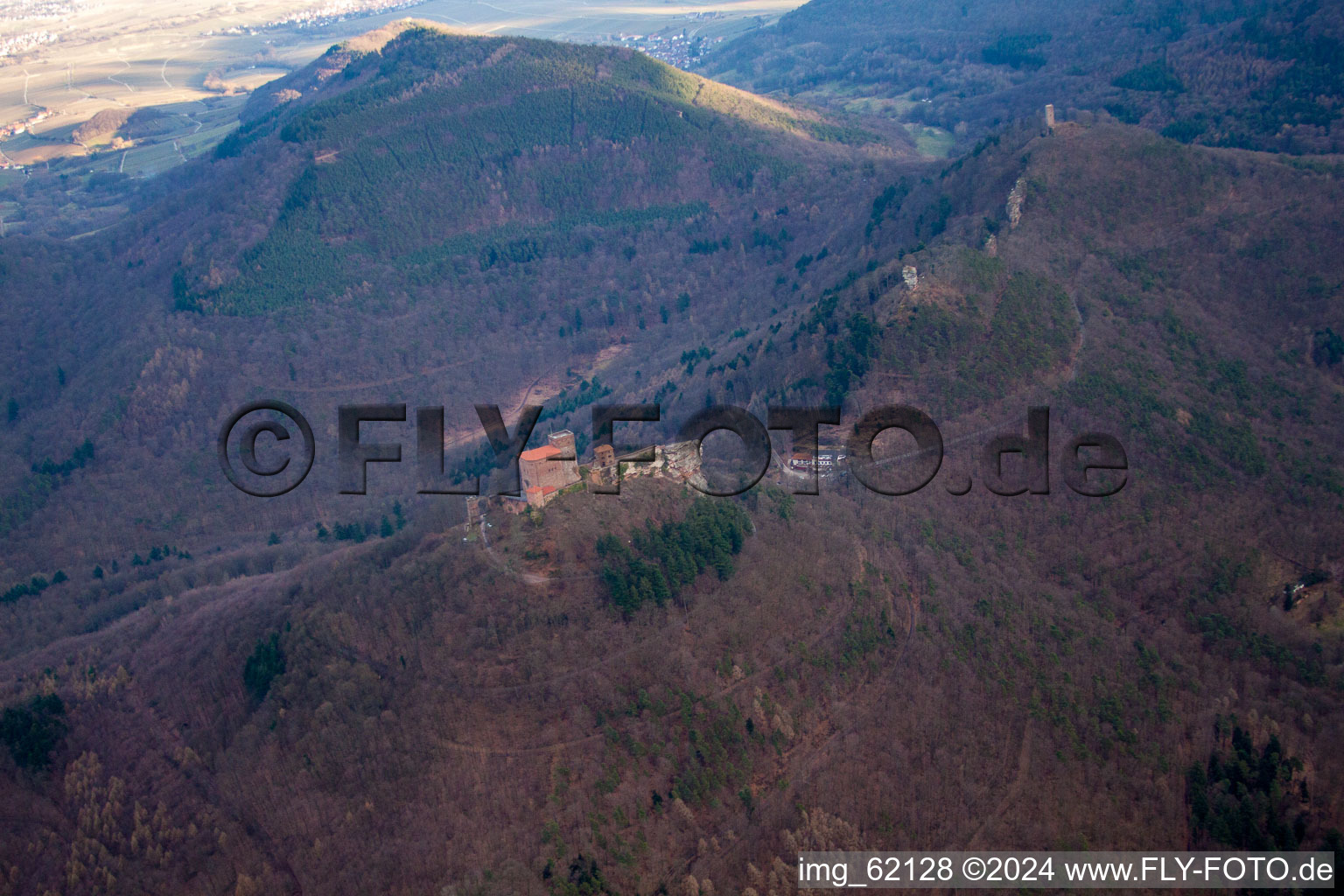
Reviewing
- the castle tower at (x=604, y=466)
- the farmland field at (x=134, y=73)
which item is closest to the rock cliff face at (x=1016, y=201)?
the castle tower at (x=604, y=466)

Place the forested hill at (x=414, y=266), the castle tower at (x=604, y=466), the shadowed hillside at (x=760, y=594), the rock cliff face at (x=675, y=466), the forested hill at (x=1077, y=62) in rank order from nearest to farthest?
the shadowed hillside at (x=760, y=594) < the castle tower at (x=604, y=466) < the rock cliff face at (x=675, y=466) < the forested hill at (x=414, y=266) < the forested hill at (x=1077, y=62)

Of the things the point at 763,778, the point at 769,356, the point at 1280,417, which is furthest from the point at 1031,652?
the point at 769,356

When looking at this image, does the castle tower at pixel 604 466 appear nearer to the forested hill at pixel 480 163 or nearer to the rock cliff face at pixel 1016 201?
the rock cliff face at pixel 1016 201

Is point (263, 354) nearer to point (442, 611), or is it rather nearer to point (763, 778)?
point (442, 611)

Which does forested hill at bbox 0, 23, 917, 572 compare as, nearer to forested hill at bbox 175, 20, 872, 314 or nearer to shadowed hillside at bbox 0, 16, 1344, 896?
forested hill at bbox 175, 20, 872, 314

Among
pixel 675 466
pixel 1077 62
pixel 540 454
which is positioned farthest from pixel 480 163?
pixel 1077 62

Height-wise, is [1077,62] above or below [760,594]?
above

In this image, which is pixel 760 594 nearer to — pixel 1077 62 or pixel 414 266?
pixel 414 266

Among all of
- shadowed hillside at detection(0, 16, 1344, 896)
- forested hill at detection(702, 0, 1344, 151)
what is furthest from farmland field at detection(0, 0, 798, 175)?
shadowed hillside at detection(0, 16, 1344, 896)
